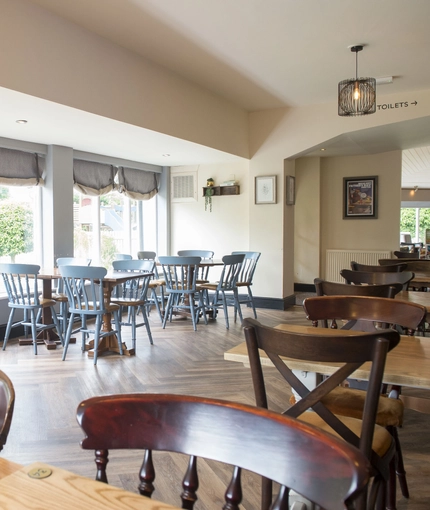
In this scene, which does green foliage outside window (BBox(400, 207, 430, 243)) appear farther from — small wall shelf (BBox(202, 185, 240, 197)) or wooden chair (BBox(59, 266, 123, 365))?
wooden chair (BBox(59, 266, 123, 365))

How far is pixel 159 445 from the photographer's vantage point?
0.91 meters

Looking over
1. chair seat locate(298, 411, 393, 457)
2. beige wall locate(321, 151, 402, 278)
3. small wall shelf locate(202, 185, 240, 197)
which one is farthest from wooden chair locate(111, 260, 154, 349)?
beige wall locate(321, 151, 402, 278)

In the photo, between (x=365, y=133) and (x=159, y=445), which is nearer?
(x=159, y=445)

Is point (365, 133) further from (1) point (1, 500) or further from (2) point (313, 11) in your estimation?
(1) point (1, 500)

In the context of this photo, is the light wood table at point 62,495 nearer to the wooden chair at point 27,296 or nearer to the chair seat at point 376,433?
the chair seat at point 376,433

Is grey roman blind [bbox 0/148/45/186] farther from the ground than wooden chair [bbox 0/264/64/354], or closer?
farther from the ground

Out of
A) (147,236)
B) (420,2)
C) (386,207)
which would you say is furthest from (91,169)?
(386,207)

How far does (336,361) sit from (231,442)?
69 cm

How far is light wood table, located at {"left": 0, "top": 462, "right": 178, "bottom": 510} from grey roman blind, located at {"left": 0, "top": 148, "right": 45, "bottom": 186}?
5353 millimetres

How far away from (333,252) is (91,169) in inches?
185

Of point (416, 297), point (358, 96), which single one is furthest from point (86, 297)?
point (358, 96)

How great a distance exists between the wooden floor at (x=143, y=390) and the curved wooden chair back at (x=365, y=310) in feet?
2.83

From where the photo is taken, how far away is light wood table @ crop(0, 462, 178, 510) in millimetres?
783

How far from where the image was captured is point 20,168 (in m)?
5.82
